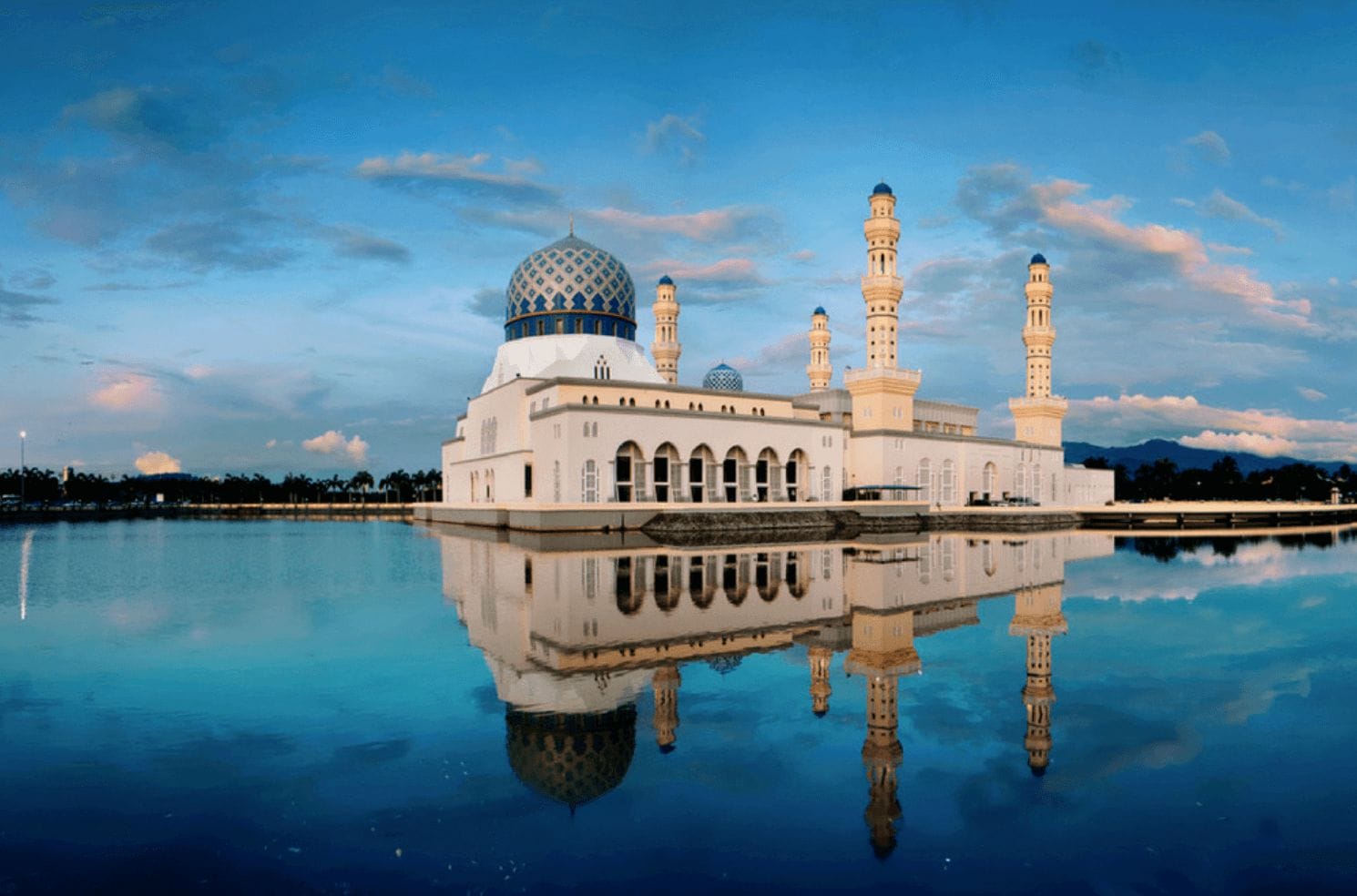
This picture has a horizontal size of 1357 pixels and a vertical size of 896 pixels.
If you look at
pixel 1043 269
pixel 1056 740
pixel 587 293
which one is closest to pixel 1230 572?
pixel 1056 740

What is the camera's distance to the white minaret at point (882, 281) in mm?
49906

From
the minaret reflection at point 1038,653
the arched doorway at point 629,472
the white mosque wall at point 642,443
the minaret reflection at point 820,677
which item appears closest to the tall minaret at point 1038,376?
the white mosque wall at point 642,443

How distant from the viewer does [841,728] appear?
7.46m

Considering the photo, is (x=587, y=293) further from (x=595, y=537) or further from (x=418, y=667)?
(x=418, y=667)

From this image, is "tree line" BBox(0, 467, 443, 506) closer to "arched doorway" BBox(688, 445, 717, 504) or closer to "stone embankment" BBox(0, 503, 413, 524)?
"stone embankment" BBox(0, 503, 413, 524)

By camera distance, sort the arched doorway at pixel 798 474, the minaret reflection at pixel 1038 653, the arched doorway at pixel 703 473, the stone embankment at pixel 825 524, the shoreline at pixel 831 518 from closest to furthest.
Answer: the minaret reflection at pixel 1038 653
the stone embankment at pixel 825 524
the shoreline at pixel 831 518
the arched doorway at pixel 703 473
the arched doorway at pixel 798 474

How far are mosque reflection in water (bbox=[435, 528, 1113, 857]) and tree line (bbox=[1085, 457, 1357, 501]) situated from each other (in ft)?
276

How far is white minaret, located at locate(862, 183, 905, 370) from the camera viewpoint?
164 ft

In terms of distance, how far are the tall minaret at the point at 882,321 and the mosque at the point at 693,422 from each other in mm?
87

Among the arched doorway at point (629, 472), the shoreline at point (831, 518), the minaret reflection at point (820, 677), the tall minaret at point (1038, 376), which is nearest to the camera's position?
the minaret reflection at point (820, 677)

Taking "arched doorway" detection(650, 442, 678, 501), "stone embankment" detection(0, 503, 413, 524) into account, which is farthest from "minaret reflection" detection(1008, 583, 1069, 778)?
"stone embankment" detection(0, 503, 413, 524)

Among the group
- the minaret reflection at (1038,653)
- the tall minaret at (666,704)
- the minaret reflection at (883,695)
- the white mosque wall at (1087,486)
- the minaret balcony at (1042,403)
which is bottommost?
the minaret reflection at (1038,653)

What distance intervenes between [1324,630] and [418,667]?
1420 cm

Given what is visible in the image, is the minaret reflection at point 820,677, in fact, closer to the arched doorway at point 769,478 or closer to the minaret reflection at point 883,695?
the minaret reflection at point 883,695
